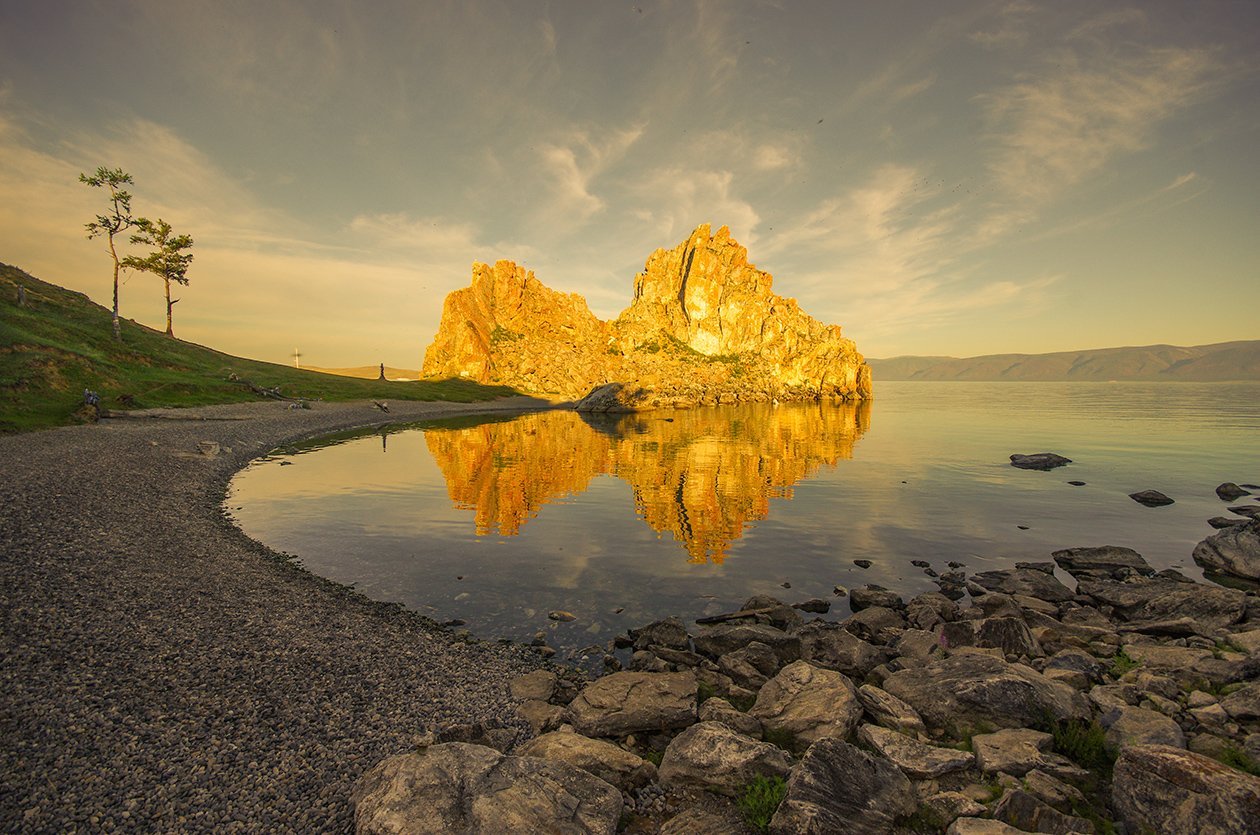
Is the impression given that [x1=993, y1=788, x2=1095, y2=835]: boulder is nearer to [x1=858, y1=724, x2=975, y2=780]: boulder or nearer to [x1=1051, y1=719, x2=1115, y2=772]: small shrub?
[x1=858, y1=724, x2=975, y2=780]: boulder

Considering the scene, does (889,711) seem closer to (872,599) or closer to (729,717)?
(729,717)

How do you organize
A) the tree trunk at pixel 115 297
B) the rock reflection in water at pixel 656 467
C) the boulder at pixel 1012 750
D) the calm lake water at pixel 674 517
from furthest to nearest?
the tree trunk at pixel 115 297, the rock reflection in water at pixel 656 467, the calm lake water at pixel 674 517, the boulder at pixel 1012 750

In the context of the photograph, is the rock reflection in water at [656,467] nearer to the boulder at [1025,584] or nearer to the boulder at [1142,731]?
the boulder at [1025,584]

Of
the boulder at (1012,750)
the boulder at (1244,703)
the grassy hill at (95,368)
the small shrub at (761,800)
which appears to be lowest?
the small shrub at (761,800)

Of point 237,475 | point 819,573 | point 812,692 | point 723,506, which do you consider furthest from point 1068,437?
point 237,475

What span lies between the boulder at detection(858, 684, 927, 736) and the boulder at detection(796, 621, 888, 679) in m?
2.71

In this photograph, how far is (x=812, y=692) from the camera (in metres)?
13.0

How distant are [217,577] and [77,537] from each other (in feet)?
24.7

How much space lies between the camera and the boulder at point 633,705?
12.5 metres

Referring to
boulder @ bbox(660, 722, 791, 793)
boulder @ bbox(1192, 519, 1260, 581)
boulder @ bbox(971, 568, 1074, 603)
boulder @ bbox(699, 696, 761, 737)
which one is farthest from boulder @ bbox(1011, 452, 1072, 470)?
boulder @ bbox(660, 722, 791, 793)

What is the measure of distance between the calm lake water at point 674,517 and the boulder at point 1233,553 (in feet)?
3.70

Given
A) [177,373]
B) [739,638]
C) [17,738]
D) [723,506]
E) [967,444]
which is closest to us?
[17,738]

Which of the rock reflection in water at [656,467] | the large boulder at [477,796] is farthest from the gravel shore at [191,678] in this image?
the rock reflection in water at [656,467]

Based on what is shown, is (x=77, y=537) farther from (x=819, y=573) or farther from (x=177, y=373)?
(x=177, y=373)
